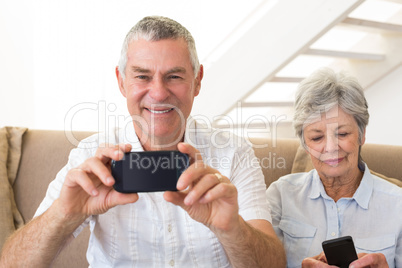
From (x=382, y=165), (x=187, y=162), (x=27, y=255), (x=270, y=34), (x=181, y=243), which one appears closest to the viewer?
(x=187, y=162)

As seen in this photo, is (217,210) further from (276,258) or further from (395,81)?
(395,81)

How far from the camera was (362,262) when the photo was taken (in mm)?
1383

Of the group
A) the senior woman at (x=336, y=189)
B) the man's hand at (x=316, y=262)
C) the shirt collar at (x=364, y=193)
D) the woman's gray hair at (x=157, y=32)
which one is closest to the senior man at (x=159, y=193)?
the woman's gray hair at (x=157, y=32)

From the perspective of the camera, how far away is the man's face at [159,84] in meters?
1.46

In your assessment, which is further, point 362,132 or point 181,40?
point 362,132

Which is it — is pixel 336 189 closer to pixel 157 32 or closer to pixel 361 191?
pixel 361 191

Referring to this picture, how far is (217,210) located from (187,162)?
0.49ft

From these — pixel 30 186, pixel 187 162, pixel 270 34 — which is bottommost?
pixel 30 186

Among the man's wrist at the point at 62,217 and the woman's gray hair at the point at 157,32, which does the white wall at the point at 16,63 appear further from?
the man's wrist at the point at 62,217

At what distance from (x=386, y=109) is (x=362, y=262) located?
274 cm

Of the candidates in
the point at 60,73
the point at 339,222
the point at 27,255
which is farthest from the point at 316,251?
the point at 60,73

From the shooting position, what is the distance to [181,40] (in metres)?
1.50

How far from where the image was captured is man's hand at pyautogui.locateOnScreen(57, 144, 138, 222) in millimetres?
1088

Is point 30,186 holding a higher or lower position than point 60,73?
lower
